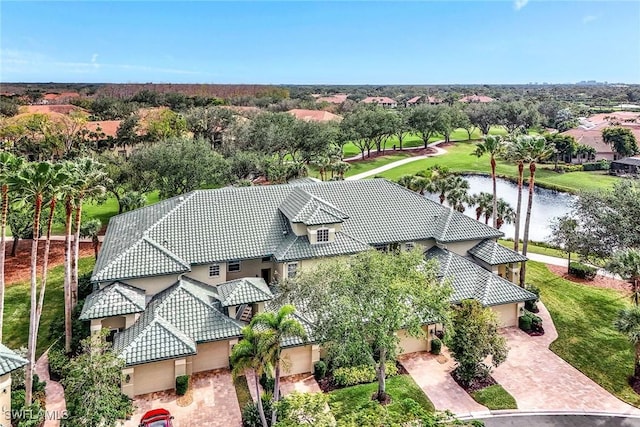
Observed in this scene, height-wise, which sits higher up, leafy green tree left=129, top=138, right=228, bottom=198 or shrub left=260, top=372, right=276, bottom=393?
leafy green tree left=129, top=138, right=228, bottom=198

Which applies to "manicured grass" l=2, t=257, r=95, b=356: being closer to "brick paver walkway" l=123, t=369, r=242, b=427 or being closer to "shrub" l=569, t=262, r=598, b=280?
"brick paver walkway" l=123, t=369, r=242, b=427

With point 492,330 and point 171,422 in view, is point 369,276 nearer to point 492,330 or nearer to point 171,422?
point 492,330

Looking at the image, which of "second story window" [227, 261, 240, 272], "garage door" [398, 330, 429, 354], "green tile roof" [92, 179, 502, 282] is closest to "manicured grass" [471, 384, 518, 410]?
"garage door" [398, 330, 429, 354]

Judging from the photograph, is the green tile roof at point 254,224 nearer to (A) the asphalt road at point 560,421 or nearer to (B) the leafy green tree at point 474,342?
(B) the leafy green tree at point 474,342

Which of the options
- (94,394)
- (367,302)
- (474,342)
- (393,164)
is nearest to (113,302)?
(94,394)

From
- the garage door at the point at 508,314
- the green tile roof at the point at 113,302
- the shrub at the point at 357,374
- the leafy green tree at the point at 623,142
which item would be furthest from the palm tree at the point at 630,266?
the leafy green tree at the point at 623,142

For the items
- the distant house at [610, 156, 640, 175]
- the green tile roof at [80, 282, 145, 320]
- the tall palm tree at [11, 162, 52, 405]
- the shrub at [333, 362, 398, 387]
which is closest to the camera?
the tall palm tree at [11, 162, 52, 405]

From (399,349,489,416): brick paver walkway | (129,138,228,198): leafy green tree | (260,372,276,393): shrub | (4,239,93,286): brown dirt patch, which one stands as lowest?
(399,349,489,416): brick paver walkway
